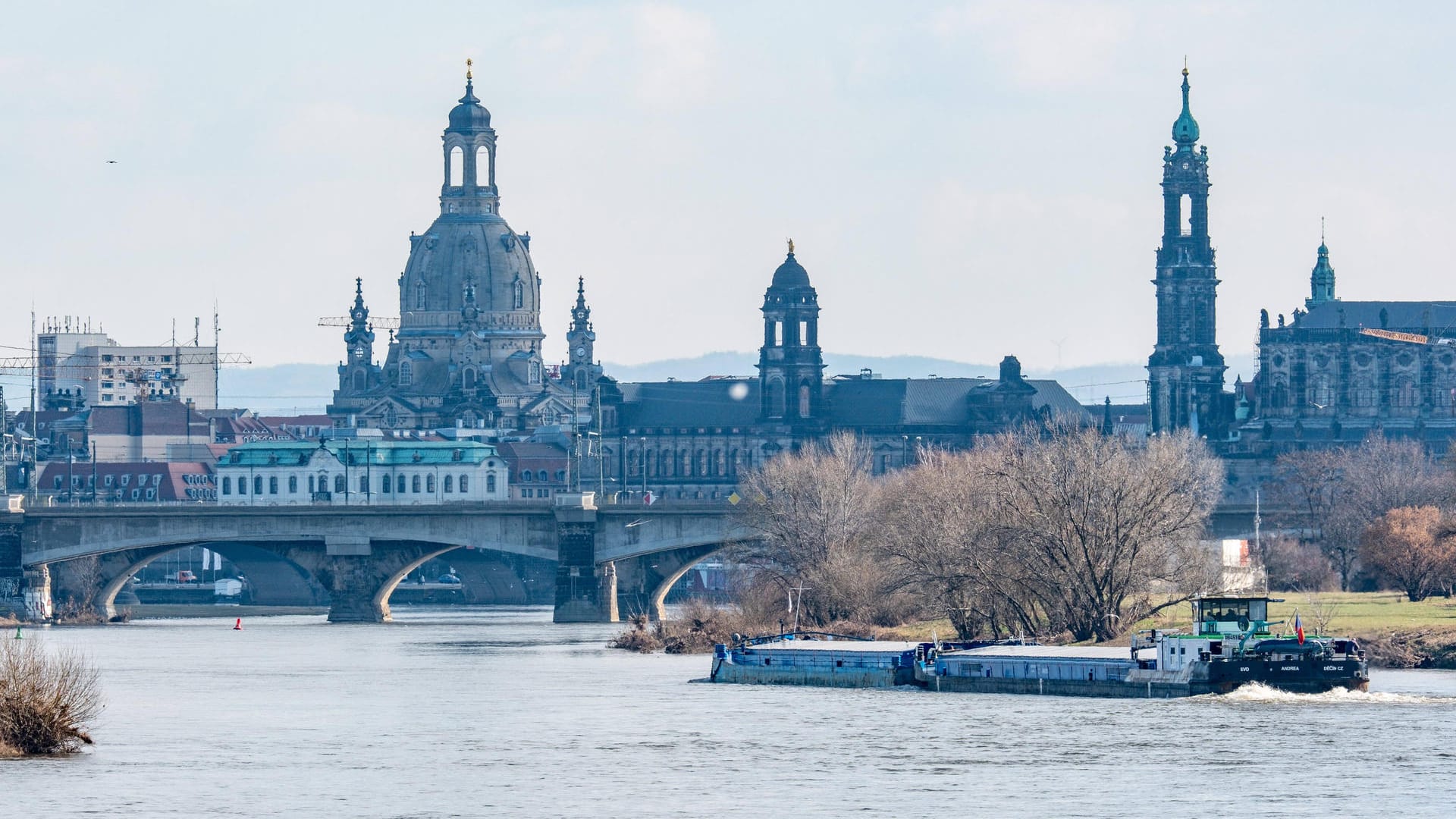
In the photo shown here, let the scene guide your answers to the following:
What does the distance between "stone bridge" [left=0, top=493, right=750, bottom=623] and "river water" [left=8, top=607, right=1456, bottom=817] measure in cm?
5457

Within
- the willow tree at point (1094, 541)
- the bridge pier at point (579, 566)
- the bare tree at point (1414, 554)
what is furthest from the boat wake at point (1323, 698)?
the bridge pier at point (579, 566)

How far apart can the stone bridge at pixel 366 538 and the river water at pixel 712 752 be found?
179 ft

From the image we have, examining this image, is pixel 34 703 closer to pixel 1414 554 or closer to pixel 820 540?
pixel 1414 554

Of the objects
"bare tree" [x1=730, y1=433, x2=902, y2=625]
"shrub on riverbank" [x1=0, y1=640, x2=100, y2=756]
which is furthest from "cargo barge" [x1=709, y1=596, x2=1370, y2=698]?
"shrub on riverbank" [x1=0, y1=640, x2=100, y2=756]

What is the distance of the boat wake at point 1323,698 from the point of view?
9156 cm

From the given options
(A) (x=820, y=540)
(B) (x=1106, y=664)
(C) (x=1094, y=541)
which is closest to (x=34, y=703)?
(B) (x=1106, y=664)

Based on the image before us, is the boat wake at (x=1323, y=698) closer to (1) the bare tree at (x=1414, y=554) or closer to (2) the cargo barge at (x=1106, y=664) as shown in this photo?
(2) the cargo barge at (x=1106, y=664)

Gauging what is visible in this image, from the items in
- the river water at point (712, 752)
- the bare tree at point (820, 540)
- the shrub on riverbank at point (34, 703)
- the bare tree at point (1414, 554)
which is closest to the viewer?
the river water at point (712, 752)

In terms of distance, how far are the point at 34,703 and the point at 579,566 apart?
9637cm

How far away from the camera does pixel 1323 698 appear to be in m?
92.3

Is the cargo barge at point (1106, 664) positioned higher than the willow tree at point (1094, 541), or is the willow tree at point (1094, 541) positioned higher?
the willow tree at point (1094, 541)

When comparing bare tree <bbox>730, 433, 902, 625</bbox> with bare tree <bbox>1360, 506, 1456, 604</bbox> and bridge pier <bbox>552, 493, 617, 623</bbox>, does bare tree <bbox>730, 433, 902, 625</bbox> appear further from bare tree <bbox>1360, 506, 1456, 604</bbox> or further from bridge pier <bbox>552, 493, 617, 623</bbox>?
bare tree <bbox>1360, 506, 1456, 604</bbox>

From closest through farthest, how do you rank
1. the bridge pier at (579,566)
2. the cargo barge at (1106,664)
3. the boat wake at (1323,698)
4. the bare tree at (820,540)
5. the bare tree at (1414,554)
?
the boat wake at (1323,698) → the cargo barge at (1106,664) → the bare tree at (1414,554) → the bare tree at (820,540) → the bridge pier at (579,566)

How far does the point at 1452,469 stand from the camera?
161125mm
